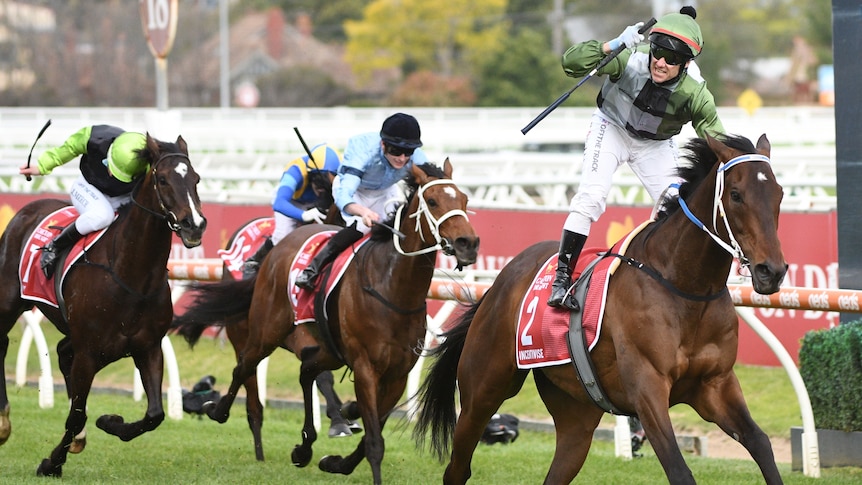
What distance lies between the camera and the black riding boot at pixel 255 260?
895 centimetres

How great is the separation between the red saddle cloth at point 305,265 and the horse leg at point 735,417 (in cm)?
286

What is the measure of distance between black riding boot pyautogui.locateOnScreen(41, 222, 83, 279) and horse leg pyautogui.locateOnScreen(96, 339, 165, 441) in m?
0.72

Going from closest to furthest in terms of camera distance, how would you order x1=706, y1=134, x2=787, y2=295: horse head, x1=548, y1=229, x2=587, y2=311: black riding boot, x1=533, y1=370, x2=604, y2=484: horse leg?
x1=706, y1=134, x2=787, y2=295: horse head, x1=548, y1=229, x2=587, y2=311: black riding boot, x1=533, y1=370, x2=604, y2=484: horse leg

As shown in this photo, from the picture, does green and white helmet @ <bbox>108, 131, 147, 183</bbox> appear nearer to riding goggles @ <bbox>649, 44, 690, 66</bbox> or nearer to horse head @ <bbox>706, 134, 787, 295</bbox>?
riding goggles @ <bbox>649, 44, 690, 66</bbox>

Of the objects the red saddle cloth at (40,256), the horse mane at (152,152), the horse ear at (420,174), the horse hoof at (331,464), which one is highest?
the horse mane at (152,152)

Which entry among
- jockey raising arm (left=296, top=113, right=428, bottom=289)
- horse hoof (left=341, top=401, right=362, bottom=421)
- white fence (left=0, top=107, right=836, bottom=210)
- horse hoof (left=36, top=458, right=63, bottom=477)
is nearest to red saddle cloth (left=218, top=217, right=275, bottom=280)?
jockey raising arm (left=296, top=113, right=428, bottom=289)

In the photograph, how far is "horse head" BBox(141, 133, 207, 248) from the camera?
6.50 metres

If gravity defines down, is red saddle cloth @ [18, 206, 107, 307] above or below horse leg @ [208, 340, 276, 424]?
above

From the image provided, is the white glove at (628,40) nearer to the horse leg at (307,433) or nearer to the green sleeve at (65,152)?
the horse leg at (307,433)

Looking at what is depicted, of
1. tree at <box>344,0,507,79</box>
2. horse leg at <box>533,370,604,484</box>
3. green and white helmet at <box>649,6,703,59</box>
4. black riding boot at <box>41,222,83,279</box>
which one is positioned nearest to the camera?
green and white helmet at <box>649,6,703,59</box>

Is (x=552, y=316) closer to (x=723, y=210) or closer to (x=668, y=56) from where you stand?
(x=723, y=210)

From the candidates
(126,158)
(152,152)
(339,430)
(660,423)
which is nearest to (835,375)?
(660,423)

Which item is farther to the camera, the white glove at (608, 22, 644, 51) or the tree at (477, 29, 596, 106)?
the tree at (477, 29, 596, 106)

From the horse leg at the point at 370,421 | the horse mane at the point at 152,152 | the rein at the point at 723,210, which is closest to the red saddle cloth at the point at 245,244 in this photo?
the horse mane at the point at 152,152
